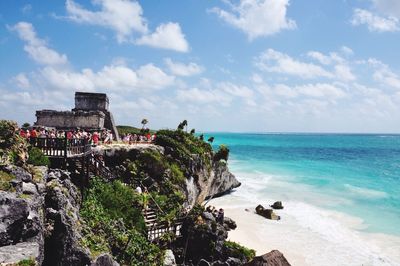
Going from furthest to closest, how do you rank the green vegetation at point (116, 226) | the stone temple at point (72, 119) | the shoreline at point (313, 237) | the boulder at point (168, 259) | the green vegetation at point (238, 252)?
the stone temple at point (72, 119), the shoreline at point (313, 237), the green vegetation at point (238, 252), the boulder at point (168, 259), the green vegetation at point (116, 226)

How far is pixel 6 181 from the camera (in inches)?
459

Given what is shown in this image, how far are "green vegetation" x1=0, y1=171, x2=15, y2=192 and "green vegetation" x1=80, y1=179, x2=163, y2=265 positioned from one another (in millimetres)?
3234

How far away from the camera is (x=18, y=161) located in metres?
14.3

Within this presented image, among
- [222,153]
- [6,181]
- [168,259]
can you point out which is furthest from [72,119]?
[6,181]

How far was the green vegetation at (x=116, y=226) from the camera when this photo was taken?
1535 centimetres

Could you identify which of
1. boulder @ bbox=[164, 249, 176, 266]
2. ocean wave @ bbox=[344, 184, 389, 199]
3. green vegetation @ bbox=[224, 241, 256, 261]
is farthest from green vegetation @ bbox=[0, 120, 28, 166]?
ocean wave @ bbox=[344, 184, 389, 199]

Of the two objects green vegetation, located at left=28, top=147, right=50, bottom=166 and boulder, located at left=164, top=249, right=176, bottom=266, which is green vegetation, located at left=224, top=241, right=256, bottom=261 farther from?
green vegetation, located at left=28, top=147, right=50, bottom=166

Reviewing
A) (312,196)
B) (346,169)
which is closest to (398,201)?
(312,196)

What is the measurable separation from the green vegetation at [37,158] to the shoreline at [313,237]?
14.2m

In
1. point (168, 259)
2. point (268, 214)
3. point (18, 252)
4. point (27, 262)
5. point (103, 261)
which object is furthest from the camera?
point (268, 214)

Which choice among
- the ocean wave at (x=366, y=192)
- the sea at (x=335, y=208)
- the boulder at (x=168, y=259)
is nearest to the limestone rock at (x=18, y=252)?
the boulder at (x=168, y=259)

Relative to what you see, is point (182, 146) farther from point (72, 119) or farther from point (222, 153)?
point (72, 119)

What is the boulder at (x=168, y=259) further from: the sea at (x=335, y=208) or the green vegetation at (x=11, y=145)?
the sea at (x=335, y=208)

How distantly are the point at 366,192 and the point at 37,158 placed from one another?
142ft
